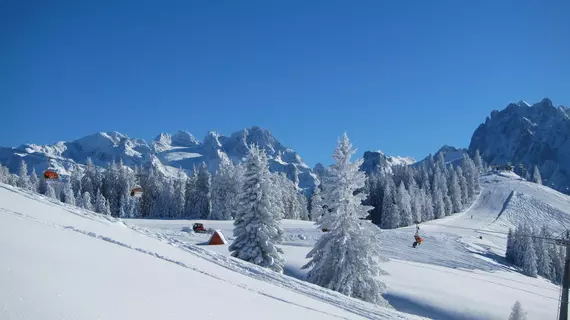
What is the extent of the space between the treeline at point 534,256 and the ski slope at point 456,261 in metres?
2.38

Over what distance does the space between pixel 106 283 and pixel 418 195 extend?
96218 millimetres

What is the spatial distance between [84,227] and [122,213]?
253ft

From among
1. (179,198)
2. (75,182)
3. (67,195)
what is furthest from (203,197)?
(75,182)

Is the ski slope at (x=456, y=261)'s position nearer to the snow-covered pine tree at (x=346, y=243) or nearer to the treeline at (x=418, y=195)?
the treeline at (x=418, y=195)

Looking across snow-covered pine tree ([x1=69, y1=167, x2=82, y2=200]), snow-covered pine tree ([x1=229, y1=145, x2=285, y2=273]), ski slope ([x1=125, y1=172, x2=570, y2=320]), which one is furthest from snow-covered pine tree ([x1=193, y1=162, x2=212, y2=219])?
snow-covered pine tree ([x1=229, y1=145, x2=285, y2=273])

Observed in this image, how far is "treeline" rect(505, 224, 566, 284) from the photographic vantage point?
209 ft

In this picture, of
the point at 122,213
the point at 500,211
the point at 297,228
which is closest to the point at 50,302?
the point at 297,228

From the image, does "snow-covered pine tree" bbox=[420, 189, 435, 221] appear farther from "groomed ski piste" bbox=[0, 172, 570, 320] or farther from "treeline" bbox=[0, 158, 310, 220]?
"groomed ski piste" bbox=[0, 172, 570, 320]

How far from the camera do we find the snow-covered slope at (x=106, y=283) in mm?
4715

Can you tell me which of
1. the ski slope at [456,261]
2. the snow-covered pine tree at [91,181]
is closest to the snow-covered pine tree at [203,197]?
the ski slope at [456,261]

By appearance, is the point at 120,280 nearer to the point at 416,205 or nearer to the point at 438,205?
the point at 416,205

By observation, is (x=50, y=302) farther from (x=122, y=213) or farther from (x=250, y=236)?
(x=122, y=213)

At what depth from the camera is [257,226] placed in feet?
85.5

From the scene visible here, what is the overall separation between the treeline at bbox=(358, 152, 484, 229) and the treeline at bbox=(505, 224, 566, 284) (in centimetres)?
2054
